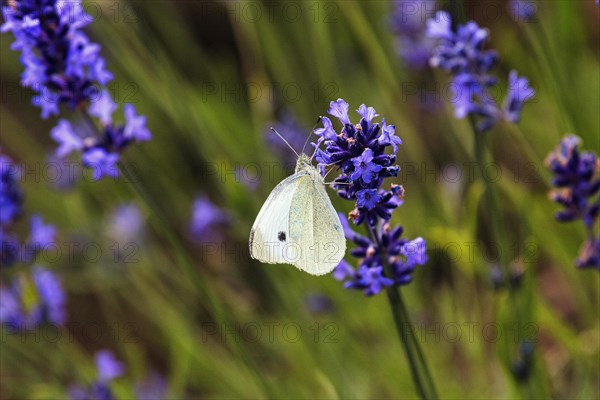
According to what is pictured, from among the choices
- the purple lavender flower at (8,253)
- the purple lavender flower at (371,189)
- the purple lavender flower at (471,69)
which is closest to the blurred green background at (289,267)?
the purple lavender flower at (471,69)

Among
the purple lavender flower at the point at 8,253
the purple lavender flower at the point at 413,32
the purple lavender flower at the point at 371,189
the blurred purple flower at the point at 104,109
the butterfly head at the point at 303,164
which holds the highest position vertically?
the purple lavender flower at the point at 413,32

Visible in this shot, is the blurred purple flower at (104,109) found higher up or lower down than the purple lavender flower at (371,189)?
higher up

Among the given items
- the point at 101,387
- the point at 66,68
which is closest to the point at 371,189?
the point at 66,68

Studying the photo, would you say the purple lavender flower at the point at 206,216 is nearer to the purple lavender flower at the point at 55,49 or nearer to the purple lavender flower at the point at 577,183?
the purple lavender flower at the point at 55,49

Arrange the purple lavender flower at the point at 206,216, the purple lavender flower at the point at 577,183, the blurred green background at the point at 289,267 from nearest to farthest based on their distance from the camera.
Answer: the purple lavender flower at the point at 577,183 → the blurred green background at the point at 289,267 → the purple lavender flower at the point at 206,216

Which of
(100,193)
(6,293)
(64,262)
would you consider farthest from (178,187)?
(6,293)

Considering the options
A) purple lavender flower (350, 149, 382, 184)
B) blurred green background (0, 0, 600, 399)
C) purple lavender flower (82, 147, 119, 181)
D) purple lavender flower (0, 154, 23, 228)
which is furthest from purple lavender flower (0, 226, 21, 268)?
purple lavender flower (350, 149, 382, 184)

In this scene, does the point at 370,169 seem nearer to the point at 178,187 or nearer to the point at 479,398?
the point at 479,398
